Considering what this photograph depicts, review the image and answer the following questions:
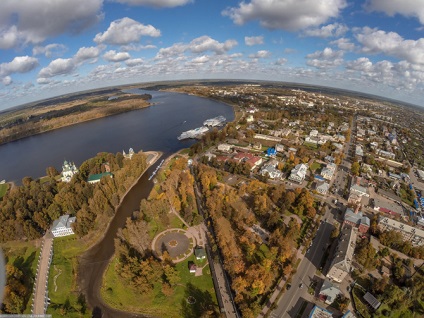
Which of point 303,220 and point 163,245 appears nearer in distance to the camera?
point 163,245

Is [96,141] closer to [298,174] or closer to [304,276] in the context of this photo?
[298,174]

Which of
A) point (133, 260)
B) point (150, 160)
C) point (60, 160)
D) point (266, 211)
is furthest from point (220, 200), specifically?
point (60, 160)

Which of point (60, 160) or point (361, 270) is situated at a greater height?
point (60, 160)

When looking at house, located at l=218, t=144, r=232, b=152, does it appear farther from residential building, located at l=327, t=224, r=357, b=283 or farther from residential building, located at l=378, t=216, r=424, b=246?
residential building, located at l=327, t=224, r=357, b=283

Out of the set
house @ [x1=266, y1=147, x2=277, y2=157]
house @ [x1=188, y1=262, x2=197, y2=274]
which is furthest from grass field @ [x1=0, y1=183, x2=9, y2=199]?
house @ [x1=266, y1=147, x2=277, y2=157]

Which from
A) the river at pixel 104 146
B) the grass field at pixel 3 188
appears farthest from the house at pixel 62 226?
the grass field at pixel 3 188

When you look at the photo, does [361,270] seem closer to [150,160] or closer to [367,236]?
[367,236]
